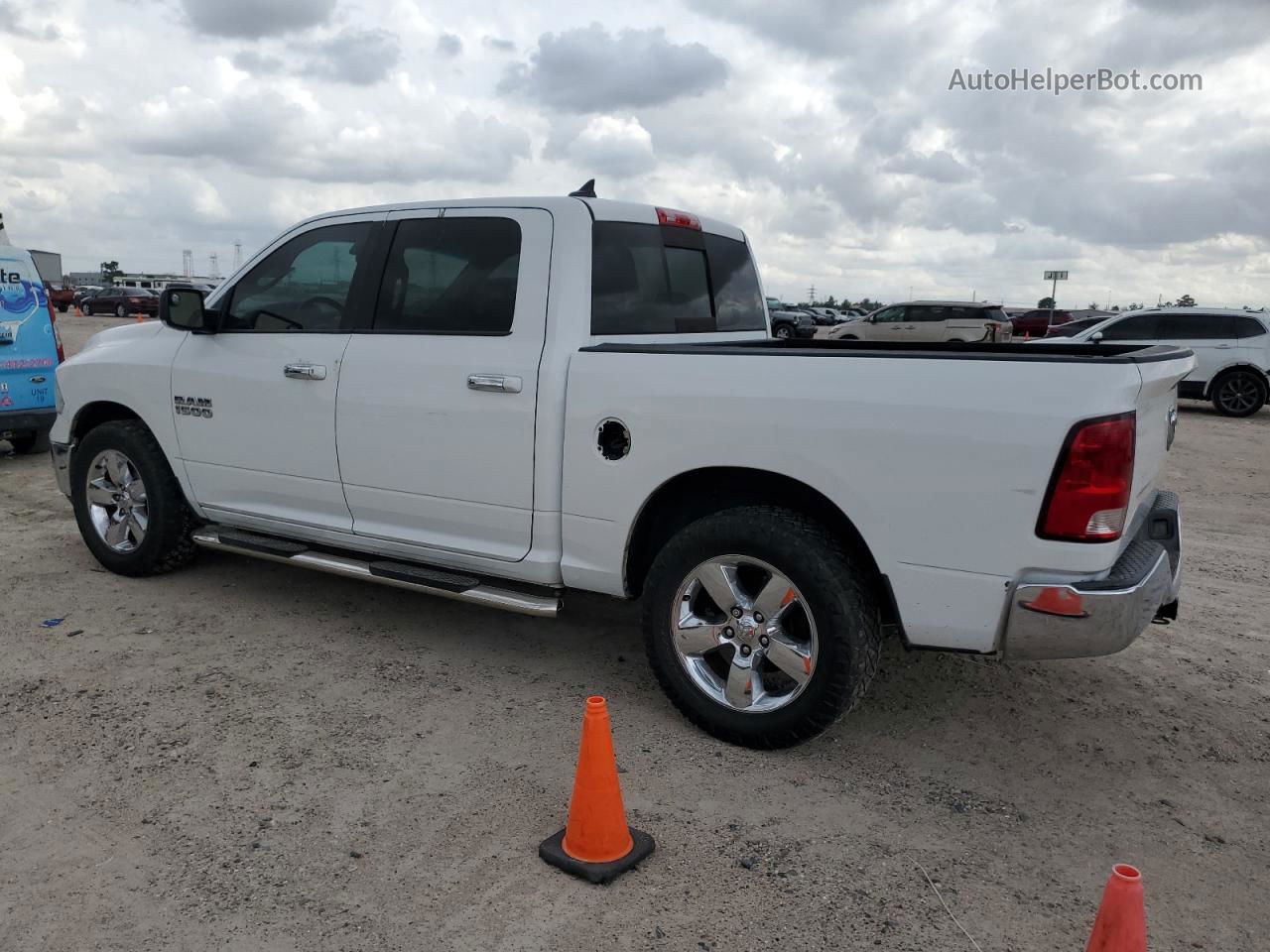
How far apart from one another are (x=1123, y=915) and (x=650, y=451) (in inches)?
82.4

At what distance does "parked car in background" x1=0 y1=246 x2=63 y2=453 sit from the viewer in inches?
337

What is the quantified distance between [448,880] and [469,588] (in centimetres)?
145

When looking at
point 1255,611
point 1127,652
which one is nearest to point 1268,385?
point 1255,611

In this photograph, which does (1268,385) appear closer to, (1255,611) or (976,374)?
(1255,611)

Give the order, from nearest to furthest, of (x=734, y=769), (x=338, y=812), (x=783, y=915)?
1. (x=783, y=915)
2. (x=338, y=812)
3. (x=734, y=769)

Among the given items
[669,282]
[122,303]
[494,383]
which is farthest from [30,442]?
[122,303]

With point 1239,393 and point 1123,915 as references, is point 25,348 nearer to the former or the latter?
point 1123,915

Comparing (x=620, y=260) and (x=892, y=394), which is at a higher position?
(x=620, y=260)

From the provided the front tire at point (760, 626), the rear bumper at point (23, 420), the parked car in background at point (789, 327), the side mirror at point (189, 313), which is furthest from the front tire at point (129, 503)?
the rear bumper at point (23, 420)

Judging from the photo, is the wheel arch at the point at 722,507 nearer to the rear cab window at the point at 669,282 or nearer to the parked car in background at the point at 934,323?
the rear cab window at the point at 669,282

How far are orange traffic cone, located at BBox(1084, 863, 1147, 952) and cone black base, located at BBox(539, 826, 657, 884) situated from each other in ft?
4.16

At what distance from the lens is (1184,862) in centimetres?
293

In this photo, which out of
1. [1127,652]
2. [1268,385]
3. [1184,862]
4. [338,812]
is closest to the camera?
[1184,862]

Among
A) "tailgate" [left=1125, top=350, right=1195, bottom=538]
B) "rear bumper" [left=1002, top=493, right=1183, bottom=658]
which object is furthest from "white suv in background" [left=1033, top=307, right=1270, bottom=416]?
"rear bumper" [left=1002, top=493, right=1183, bottom=658]
